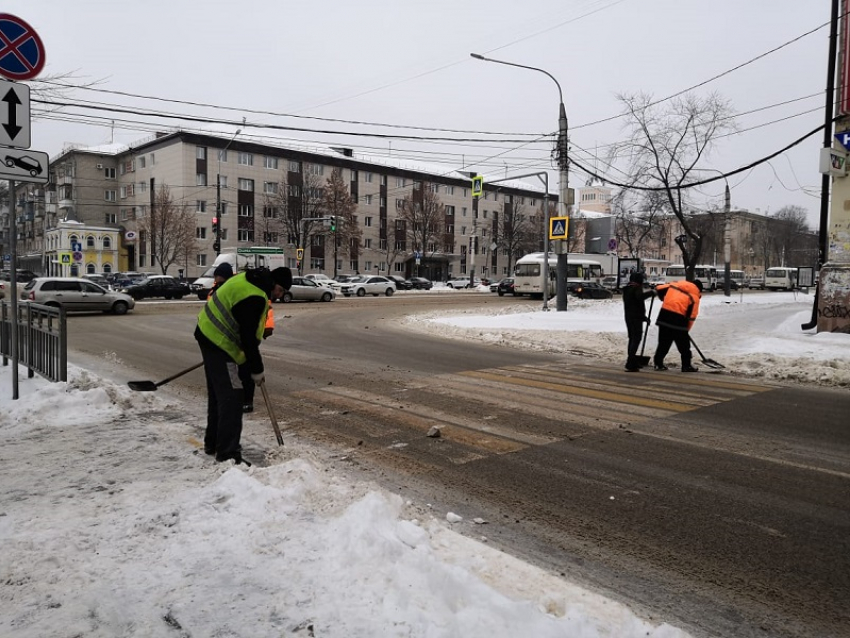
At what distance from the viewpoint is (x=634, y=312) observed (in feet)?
35.4

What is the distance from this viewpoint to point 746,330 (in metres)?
16.4

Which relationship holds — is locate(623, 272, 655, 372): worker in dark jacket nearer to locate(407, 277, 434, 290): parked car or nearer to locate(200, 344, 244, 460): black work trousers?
locate(200, 344, 244, 460): black work trousers

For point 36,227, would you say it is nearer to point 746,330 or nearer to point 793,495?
point 746,330

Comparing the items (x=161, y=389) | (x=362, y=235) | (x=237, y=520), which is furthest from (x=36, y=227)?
(x=237, y=520)

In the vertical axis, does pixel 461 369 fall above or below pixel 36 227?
below

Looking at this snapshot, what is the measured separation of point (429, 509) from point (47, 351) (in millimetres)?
5636

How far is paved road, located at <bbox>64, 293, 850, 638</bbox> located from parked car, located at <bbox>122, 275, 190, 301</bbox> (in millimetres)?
24665

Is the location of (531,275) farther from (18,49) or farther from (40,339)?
(18,49)

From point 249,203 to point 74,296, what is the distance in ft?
143

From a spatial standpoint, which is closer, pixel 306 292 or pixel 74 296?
pixel 74 296

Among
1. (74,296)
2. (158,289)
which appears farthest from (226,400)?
(158,289)

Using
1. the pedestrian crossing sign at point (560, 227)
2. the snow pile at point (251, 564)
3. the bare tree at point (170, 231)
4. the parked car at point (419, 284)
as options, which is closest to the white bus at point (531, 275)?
the pedestrian crossing sign at point (560, 227)

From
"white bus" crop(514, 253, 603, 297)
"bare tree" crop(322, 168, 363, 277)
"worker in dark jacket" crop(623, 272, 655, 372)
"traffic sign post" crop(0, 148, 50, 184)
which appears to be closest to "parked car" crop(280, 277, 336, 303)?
"white bus" crop(514, 253, 603, 297)

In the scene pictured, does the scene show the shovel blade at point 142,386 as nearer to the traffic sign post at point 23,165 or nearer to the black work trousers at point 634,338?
the traffic sign post at point 23,165
